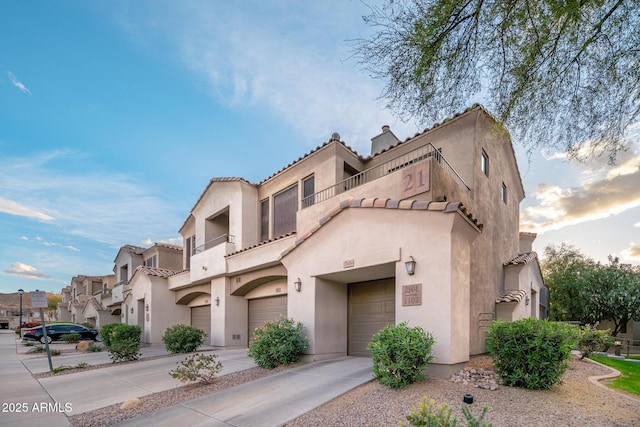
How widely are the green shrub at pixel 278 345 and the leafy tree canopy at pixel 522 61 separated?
692cm

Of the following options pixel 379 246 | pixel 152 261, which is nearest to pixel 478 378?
pixel 379 246

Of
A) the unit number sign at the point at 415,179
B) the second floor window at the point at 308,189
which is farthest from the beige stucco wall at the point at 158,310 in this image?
the unit number sign at the point at 415,179

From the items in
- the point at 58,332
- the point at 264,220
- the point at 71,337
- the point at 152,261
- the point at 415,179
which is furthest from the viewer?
the point at 152,261

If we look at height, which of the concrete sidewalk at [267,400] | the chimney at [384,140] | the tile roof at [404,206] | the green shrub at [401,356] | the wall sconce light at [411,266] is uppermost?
the chimney at [384,140]

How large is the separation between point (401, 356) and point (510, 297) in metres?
8.09

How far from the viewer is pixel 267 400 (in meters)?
6.80

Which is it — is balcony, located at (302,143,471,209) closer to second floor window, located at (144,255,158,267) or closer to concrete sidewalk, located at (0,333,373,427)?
concrete sidewalk, located at (0,333,373,427)

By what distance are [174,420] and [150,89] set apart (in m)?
10.5

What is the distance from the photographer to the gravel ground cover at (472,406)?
5.15 meters

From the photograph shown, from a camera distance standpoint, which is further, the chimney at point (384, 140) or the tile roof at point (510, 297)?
the chimney at point (384, 140)

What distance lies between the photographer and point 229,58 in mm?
10164

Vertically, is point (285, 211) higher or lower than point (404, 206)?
higher

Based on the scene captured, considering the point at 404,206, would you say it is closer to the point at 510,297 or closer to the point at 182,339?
the point at 510,297

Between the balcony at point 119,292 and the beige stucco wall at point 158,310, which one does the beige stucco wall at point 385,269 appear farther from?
the balcony at point 119,292
